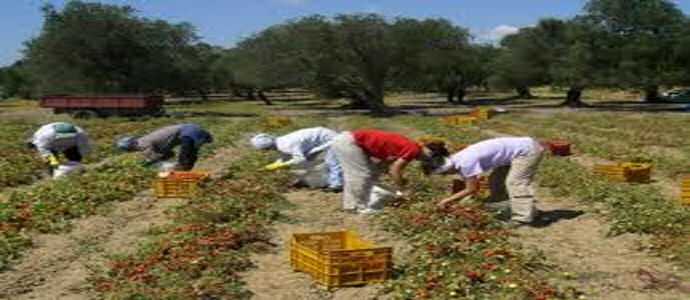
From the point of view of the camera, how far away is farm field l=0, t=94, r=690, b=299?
873 cm

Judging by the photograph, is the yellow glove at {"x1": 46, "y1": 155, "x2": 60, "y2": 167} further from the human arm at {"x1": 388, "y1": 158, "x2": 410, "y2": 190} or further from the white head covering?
the human arm at {"x1": 388, "y1": 158, "x2": 410, "y2": 190}

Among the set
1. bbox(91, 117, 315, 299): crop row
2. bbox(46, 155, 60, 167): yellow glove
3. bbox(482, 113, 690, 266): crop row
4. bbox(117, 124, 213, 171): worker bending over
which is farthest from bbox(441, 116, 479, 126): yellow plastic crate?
bbox(91, 117, 315, 299): crop row

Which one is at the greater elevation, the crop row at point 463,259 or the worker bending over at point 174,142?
the worker bending over at point 174,142

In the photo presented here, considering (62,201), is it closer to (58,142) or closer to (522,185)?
(58,142)

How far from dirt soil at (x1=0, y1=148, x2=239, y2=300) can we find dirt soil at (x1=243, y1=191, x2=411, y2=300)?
1679 millimetres

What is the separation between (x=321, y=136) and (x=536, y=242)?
16.3 ft

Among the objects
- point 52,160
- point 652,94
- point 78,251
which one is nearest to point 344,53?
point 652,94

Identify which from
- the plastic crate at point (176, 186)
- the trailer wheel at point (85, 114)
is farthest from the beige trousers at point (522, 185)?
the trailer wheel at point (85, 114)

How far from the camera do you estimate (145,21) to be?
198ft

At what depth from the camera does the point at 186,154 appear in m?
16.8

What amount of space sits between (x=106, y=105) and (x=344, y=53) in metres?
13.9

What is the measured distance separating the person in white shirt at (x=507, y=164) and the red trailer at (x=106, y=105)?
129 feet

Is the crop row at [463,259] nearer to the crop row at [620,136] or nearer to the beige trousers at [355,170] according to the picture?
the beige trousers at [355,170]

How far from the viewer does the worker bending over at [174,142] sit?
16.5m
